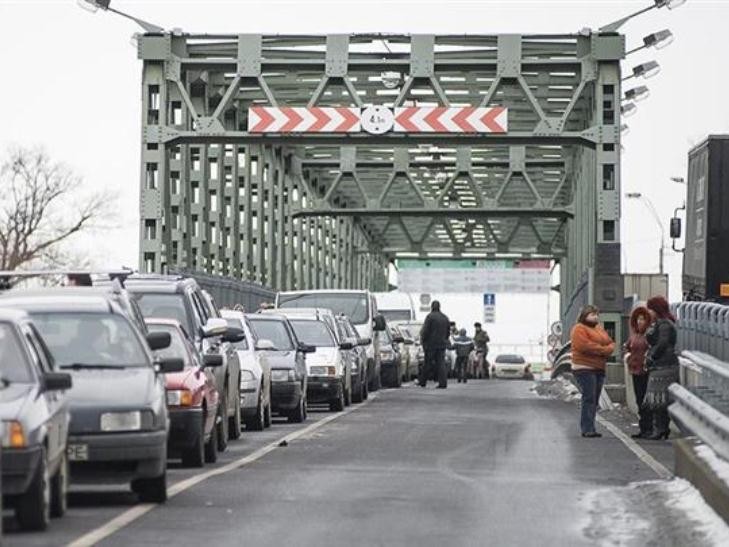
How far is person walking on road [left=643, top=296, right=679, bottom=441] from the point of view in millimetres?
25344

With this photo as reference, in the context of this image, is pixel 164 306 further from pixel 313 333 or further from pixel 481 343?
pixel 481 343

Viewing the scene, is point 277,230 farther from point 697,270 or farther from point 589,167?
point 697,270

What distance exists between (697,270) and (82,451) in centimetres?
1658

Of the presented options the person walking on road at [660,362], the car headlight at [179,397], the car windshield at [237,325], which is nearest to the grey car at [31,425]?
the car headlight at [179,397]

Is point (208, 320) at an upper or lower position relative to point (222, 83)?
lower

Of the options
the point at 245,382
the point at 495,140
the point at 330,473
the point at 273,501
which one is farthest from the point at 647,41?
the point at 273,501

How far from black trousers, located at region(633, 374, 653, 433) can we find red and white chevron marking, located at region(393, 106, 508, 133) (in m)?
18.0

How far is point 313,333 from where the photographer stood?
35.7 m

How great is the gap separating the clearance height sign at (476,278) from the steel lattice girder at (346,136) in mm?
35421

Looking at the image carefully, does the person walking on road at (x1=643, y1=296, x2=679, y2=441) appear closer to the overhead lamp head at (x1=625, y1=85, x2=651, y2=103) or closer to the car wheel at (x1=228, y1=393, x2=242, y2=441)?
the car wheel at (x1=228, y1=393, x2=242, y2=441)

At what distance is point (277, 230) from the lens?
73.5m

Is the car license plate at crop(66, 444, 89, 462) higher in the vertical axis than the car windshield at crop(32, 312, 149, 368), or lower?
lower

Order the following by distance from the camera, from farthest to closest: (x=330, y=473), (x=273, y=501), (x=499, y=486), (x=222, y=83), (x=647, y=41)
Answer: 1. (x=222, y=83)
2. (x=647, y=41)
3. (x=330, y=473)
4. (x=499, y=486)
5. (x=273, y=501)

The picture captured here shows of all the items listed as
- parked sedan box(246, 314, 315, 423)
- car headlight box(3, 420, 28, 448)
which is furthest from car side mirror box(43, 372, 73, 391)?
parked sedan box(246, 314, 315, 423)
